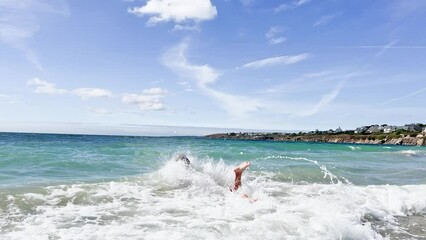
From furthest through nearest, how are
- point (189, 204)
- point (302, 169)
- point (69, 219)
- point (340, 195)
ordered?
point (302, 169) < point (340, 195) < point (189, 204) < point (69, 219)

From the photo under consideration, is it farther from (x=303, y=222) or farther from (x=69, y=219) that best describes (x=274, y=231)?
(x=69, y=219)

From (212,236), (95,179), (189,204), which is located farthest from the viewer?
(95,179)

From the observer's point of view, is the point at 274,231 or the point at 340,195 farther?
the point at 340,195

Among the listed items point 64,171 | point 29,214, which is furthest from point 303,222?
point 64,171

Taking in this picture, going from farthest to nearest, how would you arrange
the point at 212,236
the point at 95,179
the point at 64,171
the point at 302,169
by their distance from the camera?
the point at 302,169, the point at 64,171, the point at 95,179, the point at 212,236

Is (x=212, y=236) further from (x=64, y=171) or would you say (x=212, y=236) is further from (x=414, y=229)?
(x=64, y=171)

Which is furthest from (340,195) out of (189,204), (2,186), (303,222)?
(2,186)

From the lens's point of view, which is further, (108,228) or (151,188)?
(151,188)

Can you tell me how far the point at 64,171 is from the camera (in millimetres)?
16078

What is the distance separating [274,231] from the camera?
23.5ft

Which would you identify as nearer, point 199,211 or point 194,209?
point 199,211

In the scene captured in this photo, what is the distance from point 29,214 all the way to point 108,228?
2.29 metres

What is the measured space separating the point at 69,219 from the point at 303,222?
4.92 meters

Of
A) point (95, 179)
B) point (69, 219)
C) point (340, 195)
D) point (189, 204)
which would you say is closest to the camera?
point (69, 219)
